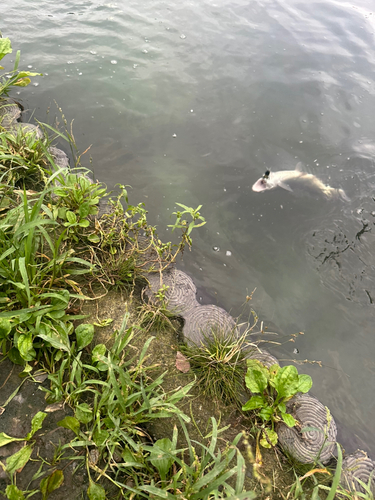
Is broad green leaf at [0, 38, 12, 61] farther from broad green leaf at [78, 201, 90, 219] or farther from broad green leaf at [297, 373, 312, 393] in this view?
broad green leaf at [297, 373, 312, 393]

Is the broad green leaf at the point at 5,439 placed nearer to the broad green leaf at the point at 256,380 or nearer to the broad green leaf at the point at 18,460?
the broad green leaf at the point at 18,460

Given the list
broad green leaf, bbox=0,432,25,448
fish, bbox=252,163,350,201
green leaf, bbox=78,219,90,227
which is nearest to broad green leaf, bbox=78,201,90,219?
green leaf, bbox=78,219,90,227

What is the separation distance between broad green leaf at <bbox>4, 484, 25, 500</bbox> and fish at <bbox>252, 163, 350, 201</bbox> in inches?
140

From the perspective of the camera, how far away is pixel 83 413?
187cm

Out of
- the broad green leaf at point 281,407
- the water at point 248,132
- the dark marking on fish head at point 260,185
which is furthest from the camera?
the dark marking on fish head at point 260,185

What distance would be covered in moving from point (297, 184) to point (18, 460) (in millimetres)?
3928

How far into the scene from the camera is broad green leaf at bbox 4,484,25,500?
5.16 feet

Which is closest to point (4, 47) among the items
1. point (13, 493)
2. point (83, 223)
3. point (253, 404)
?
point (83, 223)

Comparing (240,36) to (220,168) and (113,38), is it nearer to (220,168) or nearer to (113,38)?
(113,38)

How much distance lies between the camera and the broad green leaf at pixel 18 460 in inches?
65.7

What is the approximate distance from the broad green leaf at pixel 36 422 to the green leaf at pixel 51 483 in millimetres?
261

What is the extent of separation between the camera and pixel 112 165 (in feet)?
12.9

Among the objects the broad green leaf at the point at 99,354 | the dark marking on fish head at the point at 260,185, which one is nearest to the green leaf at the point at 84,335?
the broad green leaf at the point at 99,354

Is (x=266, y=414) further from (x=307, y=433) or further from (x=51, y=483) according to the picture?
(x=51, y=483)
